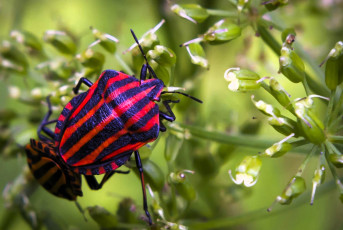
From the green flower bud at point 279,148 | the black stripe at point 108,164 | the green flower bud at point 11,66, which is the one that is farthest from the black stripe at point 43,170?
the green flower bud at point 279,148

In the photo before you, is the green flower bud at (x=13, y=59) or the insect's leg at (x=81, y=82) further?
the green flower bud at (x=13, y=59)

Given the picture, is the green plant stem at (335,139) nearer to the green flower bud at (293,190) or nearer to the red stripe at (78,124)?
the green flower bud at (293,190)

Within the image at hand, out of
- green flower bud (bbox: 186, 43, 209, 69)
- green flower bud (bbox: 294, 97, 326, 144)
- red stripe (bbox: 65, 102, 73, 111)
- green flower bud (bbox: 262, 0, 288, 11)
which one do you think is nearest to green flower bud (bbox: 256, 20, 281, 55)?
green flower bud (bbox: 262, 0, 288, 11)

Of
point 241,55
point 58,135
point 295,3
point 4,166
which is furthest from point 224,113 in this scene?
point 4,166

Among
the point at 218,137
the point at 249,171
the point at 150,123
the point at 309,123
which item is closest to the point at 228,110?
the point at 218,137

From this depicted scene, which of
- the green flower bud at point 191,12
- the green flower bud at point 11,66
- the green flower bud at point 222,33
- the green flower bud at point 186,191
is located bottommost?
the green flower bud at point 186,191

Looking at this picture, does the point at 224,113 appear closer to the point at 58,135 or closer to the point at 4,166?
the point at 58,135

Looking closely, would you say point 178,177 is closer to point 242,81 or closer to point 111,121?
point 111,121

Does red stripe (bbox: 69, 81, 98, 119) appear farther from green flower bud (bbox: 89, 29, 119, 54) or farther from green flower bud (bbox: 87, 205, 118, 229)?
green flower bud (bbox: 87, 205, 118, 229)
